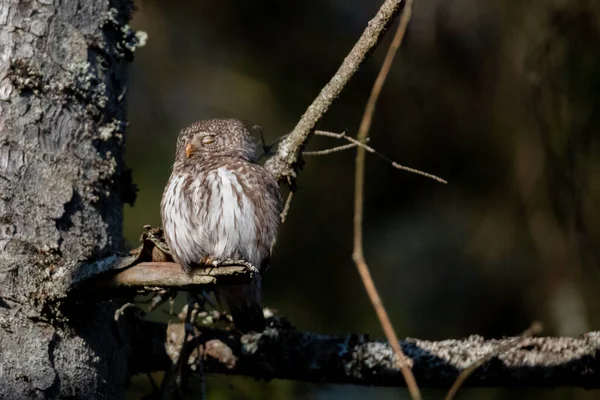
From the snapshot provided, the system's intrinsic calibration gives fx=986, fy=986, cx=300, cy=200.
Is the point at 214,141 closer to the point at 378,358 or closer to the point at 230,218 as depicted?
the point at 230,218

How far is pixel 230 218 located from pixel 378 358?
752 mm

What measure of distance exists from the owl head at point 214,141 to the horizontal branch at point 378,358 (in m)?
0.89

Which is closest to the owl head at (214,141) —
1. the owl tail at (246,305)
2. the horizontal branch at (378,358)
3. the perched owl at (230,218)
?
the perched owl at (230,218)

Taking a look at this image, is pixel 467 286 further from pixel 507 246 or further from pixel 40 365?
pixel 40 365

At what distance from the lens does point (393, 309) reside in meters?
5.85

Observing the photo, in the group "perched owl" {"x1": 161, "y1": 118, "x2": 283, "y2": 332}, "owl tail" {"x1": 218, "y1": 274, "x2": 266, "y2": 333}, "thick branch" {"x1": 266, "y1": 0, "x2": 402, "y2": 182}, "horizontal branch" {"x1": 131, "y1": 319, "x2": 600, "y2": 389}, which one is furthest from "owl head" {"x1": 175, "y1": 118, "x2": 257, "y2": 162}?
"horizontal branch" {"x1": 131, "y1": 319, "x2": 600, "y2": 389}

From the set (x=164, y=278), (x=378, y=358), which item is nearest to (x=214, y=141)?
(x=378, y=358)

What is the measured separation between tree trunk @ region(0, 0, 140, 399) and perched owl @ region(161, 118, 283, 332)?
25cm

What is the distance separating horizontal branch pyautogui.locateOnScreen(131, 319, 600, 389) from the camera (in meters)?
3.53

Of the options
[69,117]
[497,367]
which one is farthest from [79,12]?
[497,367]

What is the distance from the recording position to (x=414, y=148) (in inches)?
230

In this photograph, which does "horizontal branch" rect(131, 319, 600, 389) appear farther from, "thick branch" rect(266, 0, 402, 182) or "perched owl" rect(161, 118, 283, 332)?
"thick branch" rect(266, 0, 402, 182)

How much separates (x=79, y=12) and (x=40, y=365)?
4.02 feet

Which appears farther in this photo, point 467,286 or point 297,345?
point 467,286
